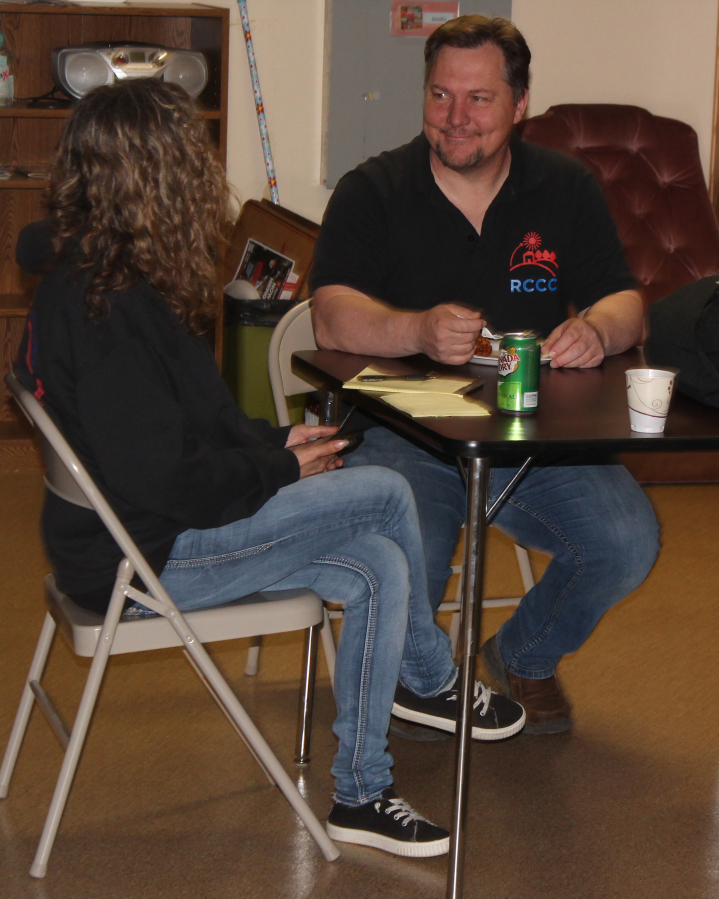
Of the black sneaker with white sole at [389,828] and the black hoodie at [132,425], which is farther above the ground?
the black hoodie at [132,425]

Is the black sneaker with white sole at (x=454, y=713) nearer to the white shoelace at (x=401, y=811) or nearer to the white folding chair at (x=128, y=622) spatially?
the white shoelace at (x=401, y=811)

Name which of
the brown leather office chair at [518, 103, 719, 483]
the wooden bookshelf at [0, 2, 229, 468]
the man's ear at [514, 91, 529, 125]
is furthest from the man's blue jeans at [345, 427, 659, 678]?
the brown leather office chair at [518, 103, 719, 483]

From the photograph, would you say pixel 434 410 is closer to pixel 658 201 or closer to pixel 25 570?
pixel 25 570

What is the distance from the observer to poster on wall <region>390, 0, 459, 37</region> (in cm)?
377

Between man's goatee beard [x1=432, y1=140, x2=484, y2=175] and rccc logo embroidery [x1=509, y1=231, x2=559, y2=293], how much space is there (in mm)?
173

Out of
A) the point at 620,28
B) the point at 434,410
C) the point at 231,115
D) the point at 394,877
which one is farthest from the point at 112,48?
the point at 394,877

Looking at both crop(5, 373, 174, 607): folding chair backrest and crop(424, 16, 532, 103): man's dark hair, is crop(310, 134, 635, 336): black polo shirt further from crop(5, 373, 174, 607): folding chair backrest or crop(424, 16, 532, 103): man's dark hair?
crop(5, 373, 174, 607): folding chair backrest

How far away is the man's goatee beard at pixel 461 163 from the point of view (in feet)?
6.50

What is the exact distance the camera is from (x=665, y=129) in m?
3.77

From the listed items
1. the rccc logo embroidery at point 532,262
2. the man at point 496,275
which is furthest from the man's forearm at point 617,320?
the rccc logo embroidery at point 532,262

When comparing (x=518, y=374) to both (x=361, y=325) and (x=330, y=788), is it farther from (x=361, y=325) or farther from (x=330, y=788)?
(x=330, y=788)

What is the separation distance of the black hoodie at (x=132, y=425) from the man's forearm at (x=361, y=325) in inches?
15.2

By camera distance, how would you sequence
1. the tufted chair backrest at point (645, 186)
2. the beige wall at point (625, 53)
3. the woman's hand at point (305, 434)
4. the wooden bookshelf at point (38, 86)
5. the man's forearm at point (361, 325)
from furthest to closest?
the beige wall at point (625, 53) < the tufted chair backrest at point (645, 186) < the wooden bookshelf at point (38, 86) < the man's forearm at point (361, 325) < the woman's hand at point (305, 434)

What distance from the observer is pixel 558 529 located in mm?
1823
